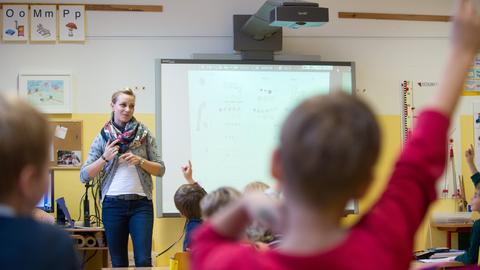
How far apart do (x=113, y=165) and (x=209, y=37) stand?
6.14 feet

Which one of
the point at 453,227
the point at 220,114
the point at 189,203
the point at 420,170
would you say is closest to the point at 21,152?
the point at 420,170

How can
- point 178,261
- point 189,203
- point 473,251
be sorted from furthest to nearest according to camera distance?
point 473,251, point 189,203, point 178,261

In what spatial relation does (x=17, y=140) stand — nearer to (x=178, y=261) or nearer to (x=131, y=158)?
(x=178, y=261)

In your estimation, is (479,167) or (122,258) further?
A: (479,167)

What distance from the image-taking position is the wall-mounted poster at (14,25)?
5.42m

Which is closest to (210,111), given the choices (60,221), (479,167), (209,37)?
(209,37)

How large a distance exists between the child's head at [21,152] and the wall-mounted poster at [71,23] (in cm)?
469

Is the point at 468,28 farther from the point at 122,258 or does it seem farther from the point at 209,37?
the point at 209,37

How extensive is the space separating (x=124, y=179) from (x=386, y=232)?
3.52m

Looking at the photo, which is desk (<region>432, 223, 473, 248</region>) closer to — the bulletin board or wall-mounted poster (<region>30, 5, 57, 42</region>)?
the bulletin board

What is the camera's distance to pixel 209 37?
5676 mm

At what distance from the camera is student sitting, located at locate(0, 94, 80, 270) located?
0.91 meters

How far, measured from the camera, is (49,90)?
543 cm

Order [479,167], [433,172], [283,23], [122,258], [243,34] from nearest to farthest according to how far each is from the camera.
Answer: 1. [433,172]
2. [122,258]
3. [283,23]
4. [243,34]
5. [479,167]
